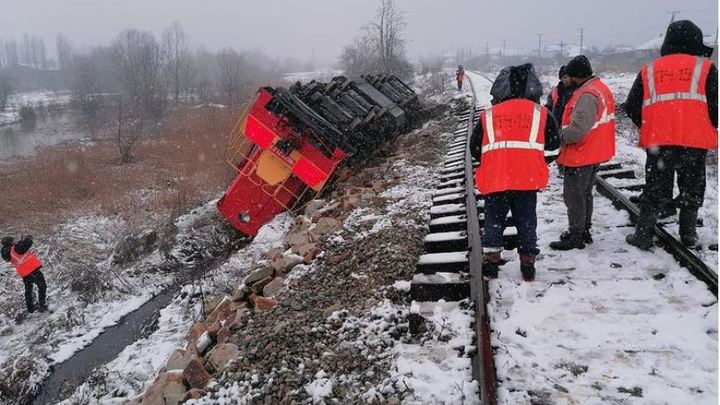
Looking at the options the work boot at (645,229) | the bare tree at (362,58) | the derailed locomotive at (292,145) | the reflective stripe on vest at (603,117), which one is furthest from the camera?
the bare tree at (362,58)

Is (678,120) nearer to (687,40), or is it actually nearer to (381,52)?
(687,40)

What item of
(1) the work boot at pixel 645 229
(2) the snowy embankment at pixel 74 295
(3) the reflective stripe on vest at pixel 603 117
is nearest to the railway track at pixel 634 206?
(1) the work boot at pixel 645 229

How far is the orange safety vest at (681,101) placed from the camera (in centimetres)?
383

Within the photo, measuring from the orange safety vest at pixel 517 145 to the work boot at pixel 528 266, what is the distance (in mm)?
583

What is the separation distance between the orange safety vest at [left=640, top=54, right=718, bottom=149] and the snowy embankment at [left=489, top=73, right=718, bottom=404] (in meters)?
0.98

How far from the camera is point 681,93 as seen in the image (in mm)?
3900

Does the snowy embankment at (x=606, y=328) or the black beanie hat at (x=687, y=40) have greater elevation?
the black beanie hat at (x=687, y=40)

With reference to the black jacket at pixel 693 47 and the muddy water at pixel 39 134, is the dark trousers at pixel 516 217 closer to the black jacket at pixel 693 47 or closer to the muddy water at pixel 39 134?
the black jacket at pixel 693 47

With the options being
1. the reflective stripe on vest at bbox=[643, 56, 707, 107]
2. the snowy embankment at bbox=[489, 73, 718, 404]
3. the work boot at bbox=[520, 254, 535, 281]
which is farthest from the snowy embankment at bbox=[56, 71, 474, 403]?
the reflective stripe on vest at bbox=[643, 56, 707, 107]

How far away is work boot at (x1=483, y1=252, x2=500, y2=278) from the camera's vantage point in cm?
402

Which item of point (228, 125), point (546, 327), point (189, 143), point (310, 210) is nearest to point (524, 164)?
point (546, 327)

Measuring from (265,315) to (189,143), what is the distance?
2138 centimetres

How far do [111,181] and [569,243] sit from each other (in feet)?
56.9

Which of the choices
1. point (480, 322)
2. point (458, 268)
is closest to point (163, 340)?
point (458, 268)
